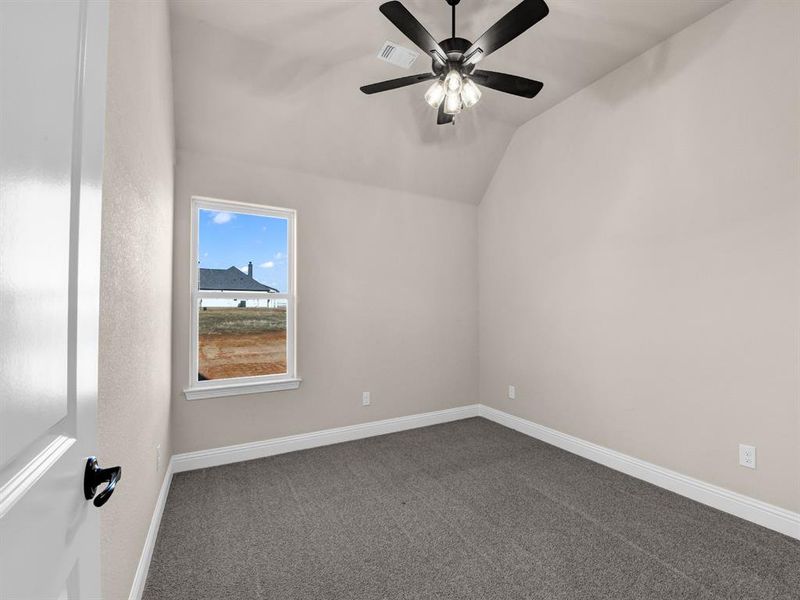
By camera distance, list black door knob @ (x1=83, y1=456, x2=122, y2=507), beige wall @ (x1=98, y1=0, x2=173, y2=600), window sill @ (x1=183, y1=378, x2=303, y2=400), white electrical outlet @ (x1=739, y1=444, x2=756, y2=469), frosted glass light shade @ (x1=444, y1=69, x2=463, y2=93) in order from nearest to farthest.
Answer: black door knob @ (x1=83, y1=456, x2=122, y2=507), beige wall @ (x1=98, y1=0, x2=173, y2=600), frosted glass light shade @ (x1=444, y1=69, x2=463, y2=93), white electrical outlet @ (x1=739, y1=444, x2=756, y2=469), window sill @ (x1=183, y1=378, x2=303, y2=400)

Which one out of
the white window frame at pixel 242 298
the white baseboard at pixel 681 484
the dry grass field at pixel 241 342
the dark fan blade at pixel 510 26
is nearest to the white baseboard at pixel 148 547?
the white window frame at pixel 242 298

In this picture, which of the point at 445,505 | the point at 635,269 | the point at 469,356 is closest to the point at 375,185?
the point at 469,356

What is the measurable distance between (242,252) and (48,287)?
2985mm

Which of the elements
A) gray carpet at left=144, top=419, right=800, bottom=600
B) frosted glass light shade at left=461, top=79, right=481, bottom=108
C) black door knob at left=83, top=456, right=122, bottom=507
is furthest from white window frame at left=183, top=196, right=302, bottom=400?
black door knob at left=83, top=456, right=122, bottom=507

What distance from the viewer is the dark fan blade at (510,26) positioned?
169 centimetres

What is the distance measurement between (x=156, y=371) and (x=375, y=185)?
252 centimetres

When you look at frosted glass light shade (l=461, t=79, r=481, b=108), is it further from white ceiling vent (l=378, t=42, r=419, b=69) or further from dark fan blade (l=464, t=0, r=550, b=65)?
white ceiling vent (l=378, t=42, r=419, b=69)

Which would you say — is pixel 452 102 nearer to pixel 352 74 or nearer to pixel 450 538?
pixel 352 74

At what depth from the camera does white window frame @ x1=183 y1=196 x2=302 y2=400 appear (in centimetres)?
305

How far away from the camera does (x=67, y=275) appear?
602mm

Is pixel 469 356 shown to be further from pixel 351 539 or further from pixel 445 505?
pixel 351 539

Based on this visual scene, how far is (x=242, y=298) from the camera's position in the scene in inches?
131

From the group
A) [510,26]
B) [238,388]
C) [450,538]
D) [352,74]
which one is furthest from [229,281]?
[510,26]

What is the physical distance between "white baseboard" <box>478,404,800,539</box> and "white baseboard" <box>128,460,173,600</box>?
9.84 feet
